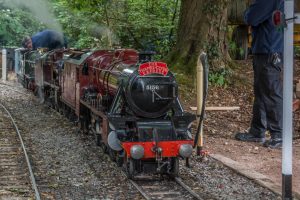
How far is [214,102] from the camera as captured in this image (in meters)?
14.8

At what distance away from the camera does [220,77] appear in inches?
617

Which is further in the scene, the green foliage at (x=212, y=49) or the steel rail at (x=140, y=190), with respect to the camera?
the green foliage at (x=212, y=49)

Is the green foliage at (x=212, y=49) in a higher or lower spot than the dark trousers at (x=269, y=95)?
higher

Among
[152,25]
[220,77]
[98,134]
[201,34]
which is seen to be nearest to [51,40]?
[152,25]

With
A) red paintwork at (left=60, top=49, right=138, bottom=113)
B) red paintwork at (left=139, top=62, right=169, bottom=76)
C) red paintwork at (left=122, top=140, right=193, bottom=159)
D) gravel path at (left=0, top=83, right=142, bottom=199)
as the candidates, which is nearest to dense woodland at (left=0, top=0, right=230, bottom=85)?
red paintwork at (left=60, top=49, right=138, bottom=113)

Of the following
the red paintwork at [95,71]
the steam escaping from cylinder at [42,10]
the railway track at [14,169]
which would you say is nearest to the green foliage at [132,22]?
the steam escaping from cylinder at [42,10]

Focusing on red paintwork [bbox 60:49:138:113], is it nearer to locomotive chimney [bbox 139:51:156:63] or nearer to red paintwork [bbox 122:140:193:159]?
locomotive chimney [bbox 139:51:156:63]

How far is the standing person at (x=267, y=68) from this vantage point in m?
10.6

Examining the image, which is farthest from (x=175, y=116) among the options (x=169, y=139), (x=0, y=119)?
(x=0, y=119)

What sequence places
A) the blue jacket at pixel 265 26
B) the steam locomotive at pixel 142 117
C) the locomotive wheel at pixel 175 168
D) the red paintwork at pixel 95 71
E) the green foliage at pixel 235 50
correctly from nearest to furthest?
1. the steam locomotive at pixel 142 117
2. the locomotive wheel at pixel 175 168
3. the red paintwork at pixel 95 71
4. the blue jacket at pixel 265 26
5. the green foliage at pixel 235 50

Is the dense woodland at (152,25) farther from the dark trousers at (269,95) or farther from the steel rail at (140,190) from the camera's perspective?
the steel rail at (140,190)

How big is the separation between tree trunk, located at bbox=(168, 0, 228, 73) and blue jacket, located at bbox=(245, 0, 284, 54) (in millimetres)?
4733

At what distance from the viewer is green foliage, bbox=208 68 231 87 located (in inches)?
615

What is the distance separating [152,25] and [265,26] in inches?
405
